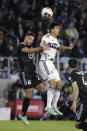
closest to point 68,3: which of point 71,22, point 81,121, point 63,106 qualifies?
point 71,22

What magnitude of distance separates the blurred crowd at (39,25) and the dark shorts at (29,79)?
5.98 meters

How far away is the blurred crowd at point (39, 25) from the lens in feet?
61.2

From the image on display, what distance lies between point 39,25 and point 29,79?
862cm

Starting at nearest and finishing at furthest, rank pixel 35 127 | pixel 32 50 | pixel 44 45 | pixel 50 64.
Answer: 1. pixel 44 45
2. pixel 32 50
3. pixel 50 64
4. pixel 35 127

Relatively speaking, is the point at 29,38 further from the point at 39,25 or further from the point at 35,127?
the point at 39,25

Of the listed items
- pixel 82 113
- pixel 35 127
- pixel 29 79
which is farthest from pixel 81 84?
pixel 35 127

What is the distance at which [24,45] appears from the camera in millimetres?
11625

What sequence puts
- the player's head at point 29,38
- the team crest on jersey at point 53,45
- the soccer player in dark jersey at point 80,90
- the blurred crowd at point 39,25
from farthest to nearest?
the blurred crowd at point 39,25
the player's head at point 29,38
the team crest on jersey at point 53,45
the soccer player in dark jersey at point 80,90

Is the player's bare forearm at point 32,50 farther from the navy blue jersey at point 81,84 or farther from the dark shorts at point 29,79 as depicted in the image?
the navy blue jersey at point 81,84

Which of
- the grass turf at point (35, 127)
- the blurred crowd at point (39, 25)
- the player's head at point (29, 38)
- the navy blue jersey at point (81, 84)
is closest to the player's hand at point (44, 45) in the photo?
the player's head at point (29, 38)

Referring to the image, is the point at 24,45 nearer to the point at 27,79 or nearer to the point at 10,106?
the point at 27,79

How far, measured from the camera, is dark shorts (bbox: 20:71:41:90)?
1166 centimetres

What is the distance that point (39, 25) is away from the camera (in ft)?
65.6

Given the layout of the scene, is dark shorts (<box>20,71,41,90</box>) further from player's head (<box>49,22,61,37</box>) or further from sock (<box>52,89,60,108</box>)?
player's head (<box>49,22,61,37</box>)
